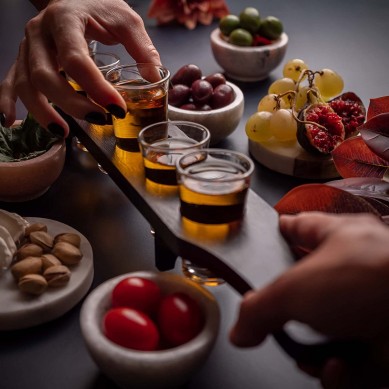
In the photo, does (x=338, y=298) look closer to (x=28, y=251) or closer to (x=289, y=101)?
(x=28, y=251)

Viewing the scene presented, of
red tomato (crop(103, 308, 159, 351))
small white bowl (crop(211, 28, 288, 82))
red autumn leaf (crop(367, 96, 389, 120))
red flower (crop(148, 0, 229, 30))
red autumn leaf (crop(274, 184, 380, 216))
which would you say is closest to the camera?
red tomato (crop(103, 308, 159, 351))

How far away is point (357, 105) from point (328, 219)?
615 mm

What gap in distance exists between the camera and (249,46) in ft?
→ 4.81

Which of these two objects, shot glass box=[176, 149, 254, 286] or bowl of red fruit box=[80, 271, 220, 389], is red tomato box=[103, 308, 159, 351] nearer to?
bowl of red fruit box=[80, 271, 220, 389]

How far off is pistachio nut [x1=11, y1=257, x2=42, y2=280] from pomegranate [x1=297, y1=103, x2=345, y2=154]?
0.51 m

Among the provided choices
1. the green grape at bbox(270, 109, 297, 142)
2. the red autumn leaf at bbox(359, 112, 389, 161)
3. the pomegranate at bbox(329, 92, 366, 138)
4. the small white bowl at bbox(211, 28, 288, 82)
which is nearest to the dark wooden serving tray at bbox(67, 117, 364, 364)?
the red autumn leaf at bbox(359, 112, 389, 161)

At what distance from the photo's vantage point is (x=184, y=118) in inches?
45.4

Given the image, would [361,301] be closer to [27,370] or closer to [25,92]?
[27,370]

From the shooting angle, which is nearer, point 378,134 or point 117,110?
point 117,110

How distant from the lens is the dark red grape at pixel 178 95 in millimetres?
1174

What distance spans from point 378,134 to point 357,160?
7 cm

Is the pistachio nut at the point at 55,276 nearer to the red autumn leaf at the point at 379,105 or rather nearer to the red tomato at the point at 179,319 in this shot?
the red tomato at the point at 179,319

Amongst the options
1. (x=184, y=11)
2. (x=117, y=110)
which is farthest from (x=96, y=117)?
(x=184, y=11)

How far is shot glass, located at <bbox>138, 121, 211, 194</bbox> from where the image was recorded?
0.80m
